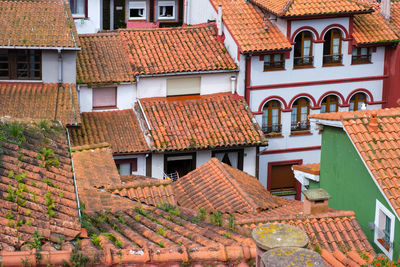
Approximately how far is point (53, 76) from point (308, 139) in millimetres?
11129

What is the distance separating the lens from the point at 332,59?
32.7m

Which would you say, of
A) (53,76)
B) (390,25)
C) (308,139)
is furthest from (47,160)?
(390,25)

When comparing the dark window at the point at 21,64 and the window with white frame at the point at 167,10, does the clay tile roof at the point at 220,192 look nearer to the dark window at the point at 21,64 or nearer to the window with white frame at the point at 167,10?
A: the dark window at the point at 21,64

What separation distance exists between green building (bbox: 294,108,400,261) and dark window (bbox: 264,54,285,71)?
11437 millimetres

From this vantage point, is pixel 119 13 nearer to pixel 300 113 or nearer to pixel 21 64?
pixel 300 113

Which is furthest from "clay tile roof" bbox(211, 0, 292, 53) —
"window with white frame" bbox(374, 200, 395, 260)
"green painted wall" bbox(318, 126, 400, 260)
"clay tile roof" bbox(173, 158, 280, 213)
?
"window with white frame" bbox(374, 200, 395, 260)

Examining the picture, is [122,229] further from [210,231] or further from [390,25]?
[390,25]

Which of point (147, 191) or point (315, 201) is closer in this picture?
point (147, 191)

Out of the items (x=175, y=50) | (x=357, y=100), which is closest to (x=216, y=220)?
(x=175, y=50)

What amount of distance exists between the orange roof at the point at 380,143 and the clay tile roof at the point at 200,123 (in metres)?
10.2

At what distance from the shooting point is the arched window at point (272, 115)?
32.0 meters

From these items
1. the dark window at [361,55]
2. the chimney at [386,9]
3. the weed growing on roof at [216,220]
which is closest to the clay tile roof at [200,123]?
the dark window at [361,55]

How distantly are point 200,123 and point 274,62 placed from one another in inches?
180

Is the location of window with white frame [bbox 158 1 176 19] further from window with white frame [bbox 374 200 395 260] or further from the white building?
window with white frame [bbox 374 200 395 260]
